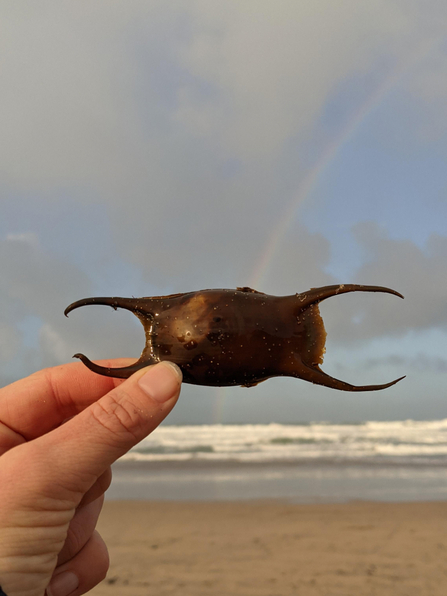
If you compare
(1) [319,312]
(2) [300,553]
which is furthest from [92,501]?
(2) [300,553]

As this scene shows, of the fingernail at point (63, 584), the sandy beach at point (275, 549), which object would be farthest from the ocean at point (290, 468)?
the fingernail at point (63, 584)

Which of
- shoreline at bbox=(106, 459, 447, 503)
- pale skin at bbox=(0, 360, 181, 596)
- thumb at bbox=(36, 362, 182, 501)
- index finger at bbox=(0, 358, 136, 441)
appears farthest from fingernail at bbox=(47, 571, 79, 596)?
shoreline at bbox=(106, 459, 447, 503)

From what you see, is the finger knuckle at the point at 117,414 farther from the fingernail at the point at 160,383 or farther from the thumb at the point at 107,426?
the fingernail at the point at 160,383

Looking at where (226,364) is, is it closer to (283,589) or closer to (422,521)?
(283,589)

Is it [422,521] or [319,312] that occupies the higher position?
[319,312]

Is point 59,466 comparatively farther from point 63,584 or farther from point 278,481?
point 278,481

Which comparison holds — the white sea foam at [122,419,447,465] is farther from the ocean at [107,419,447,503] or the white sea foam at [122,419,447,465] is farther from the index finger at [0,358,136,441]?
the index finger at [0,358,136,441]

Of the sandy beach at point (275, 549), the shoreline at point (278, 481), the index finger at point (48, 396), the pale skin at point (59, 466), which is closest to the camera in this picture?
the pale skin at point (59, 466)
